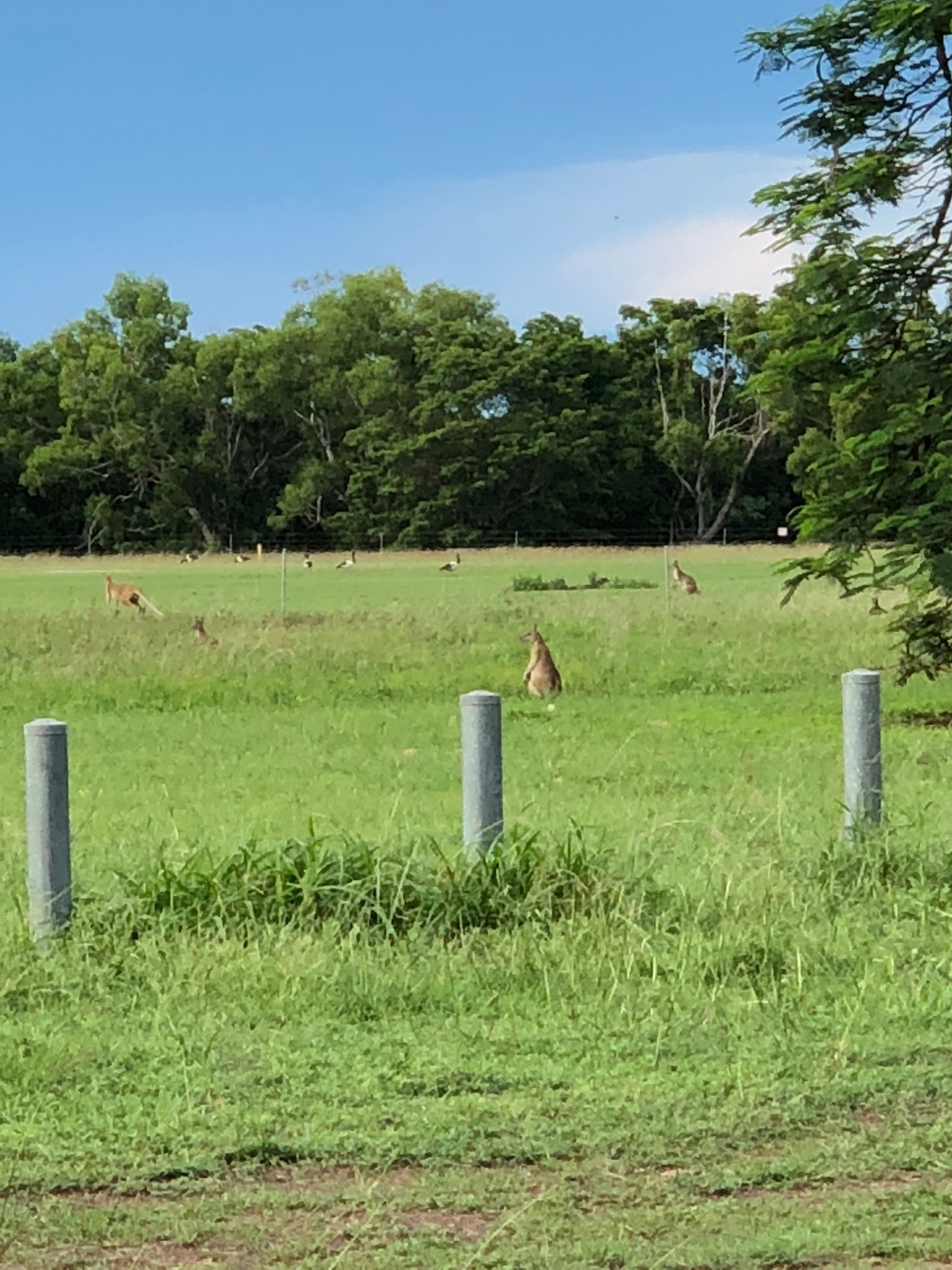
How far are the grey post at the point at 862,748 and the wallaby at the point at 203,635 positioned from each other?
14.0 meters

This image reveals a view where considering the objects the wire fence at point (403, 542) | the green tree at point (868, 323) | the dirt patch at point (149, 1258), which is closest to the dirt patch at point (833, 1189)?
the dirt patch at point (149, 1258)

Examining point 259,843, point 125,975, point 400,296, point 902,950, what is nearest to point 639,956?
point 902,950

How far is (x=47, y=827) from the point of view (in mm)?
6379

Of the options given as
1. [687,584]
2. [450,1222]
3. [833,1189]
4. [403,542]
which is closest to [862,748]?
[833,1189]

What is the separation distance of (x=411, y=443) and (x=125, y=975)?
75805 mm

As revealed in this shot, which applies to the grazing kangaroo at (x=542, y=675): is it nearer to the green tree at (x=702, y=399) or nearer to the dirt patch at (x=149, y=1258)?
the dirt patch at (x=149, y=1258)

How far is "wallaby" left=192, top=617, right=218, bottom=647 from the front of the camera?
841 inches

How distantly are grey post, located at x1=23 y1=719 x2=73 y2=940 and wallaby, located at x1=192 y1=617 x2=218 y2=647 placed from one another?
14.7m

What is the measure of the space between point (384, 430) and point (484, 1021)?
7938 centimetres

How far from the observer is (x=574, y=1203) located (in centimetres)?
403

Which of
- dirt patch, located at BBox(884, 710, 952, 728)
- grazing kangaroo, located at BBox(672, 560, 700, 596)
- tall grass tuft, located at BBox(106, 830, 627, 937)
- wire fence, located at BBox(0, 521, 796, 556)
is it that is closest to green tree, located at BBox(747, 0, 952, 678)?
dirt patch, located at BBox(884, 710, 952, 728)

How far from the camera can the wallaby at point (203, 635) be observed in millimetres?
21356

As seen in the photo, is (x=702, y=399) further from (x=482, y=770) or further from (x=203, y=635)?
(x=482, y=770)

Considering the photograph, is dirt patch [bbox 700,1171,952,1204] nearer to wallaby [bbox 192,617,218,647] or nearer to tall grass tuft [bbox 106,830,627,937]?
tall grass tuft [bbox 106,830,627,937]
